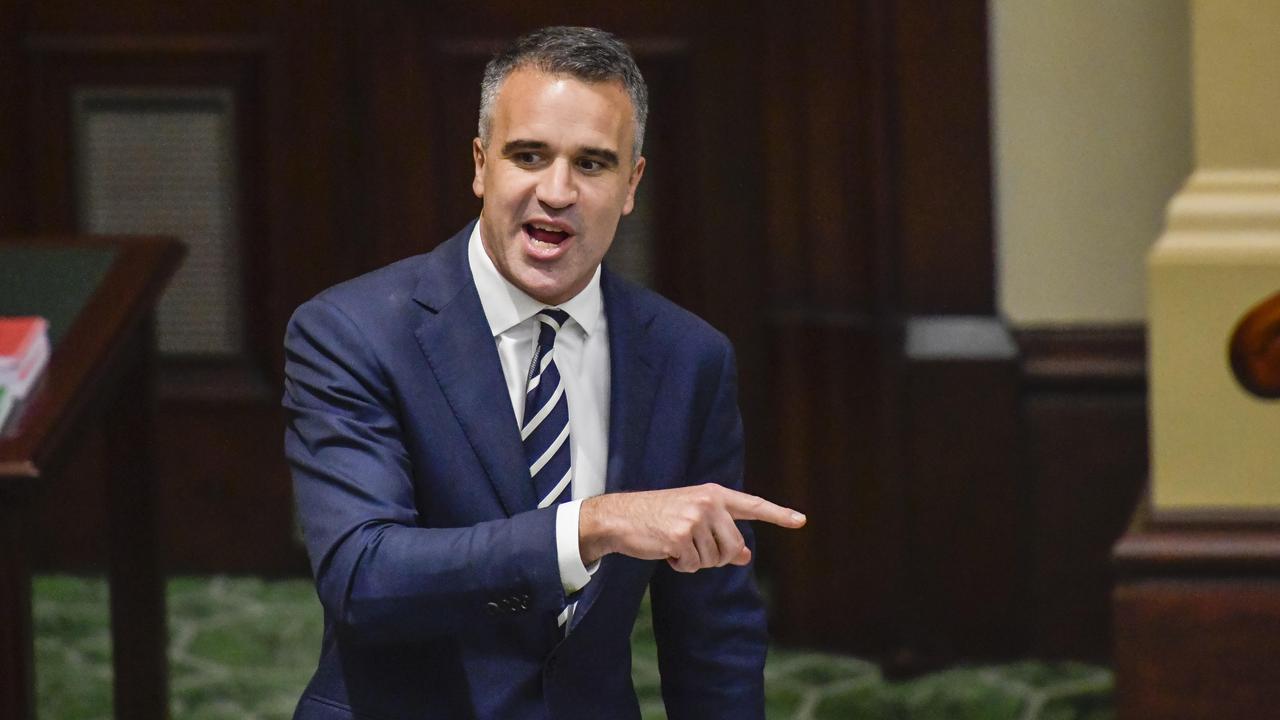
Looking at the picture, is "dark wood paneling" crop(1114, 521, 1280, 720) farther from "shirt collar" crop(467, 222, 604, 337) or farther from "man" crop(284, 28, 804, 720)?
"shirt collar" crop(467, 222, 604, 337)

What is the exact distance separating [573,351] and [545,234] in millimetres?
168

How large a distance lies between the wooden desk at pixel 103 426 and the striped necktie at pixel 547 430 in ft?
3.26

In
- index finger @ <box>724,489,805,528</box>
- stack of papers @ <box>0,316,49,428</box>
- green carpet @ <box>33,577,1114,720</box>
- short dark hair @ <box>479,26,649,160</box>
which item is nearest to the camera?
index finger @ <box>724,489,805,528</box>

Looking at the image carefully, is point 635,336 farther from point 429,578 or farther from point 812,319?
point 812,319

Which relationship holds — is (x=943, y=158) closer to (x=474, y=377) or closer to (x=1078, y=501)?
(x=1078, y=501)

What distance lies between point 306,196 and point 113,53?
0.58 m

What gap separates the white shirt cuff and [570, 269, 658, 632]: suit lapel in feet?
0.52

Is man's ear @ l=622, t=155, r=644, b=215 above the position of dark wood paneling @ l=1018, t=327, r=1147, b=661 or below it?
above

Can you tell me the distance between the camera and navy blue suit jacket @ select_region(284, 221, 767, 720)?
1.98 meters

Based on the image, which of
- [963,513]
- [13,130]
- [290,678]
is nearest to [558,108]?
A: [963,513]

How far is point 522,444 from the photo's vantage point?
208cm

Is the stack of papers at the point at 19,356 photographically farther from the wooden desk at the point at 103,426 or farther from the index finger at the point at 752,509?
the index finger at the point at 752,509

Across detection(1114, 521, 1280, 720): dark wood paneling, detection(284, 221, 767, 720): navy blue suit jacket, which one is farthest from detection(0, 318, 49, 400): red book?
detection(1114, 521, 1280, 720): dark wood paneling

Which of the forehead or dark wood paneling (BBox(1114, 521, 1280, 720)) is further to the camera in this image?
dark wood paneling (BBox(1114, 521, 1280, 720))
